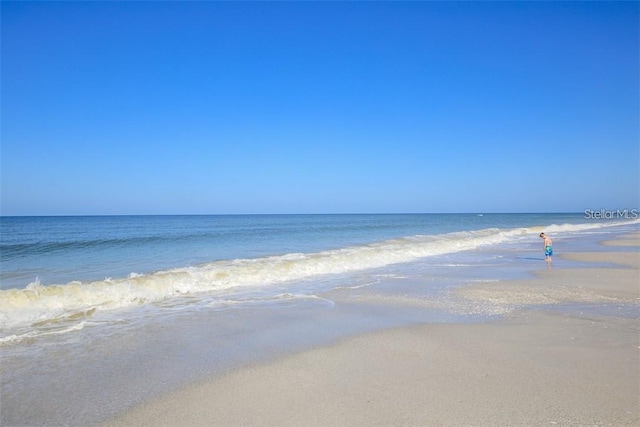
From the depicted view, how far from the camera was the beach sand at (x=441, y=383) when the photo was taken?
13.9 ft

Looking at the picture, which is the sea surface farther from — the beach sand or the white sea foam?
the beach sand

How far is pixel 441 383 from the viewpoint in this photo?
500 centimetres

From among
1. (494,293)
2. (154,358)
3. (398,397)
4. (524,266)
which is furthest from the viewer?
(524,266)

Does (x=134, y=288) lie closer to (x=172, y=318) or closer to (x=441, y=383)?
(x=172, y=318)

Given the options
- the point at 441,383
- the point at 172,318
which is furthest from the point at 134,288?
the point at 441,383

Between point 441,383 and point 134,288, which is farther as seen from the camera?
point 134,288

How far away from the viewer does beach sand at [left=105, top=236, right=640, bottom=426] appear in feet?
13.9

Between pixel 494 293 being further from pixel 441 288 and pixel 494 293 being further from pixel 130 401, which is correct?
pixel 130 401

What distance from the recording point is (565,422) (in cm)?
403

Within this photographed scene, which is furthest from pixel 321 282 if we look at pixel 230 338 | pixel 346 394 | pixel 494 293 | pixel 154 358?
pixel 346 394

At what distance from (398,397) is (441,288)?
7867 mm

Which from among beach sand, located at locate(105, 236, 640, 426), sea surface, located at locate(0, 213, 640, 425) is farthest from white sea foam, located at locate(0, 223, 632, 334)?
beach sand, located at locate(105, 236, 640, 426)

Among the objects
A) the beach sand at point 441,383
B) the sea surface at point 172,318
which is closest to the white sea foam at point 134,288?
the sea surface at point 172,318

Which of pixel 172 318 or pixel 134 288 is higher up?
pixel 134 288
